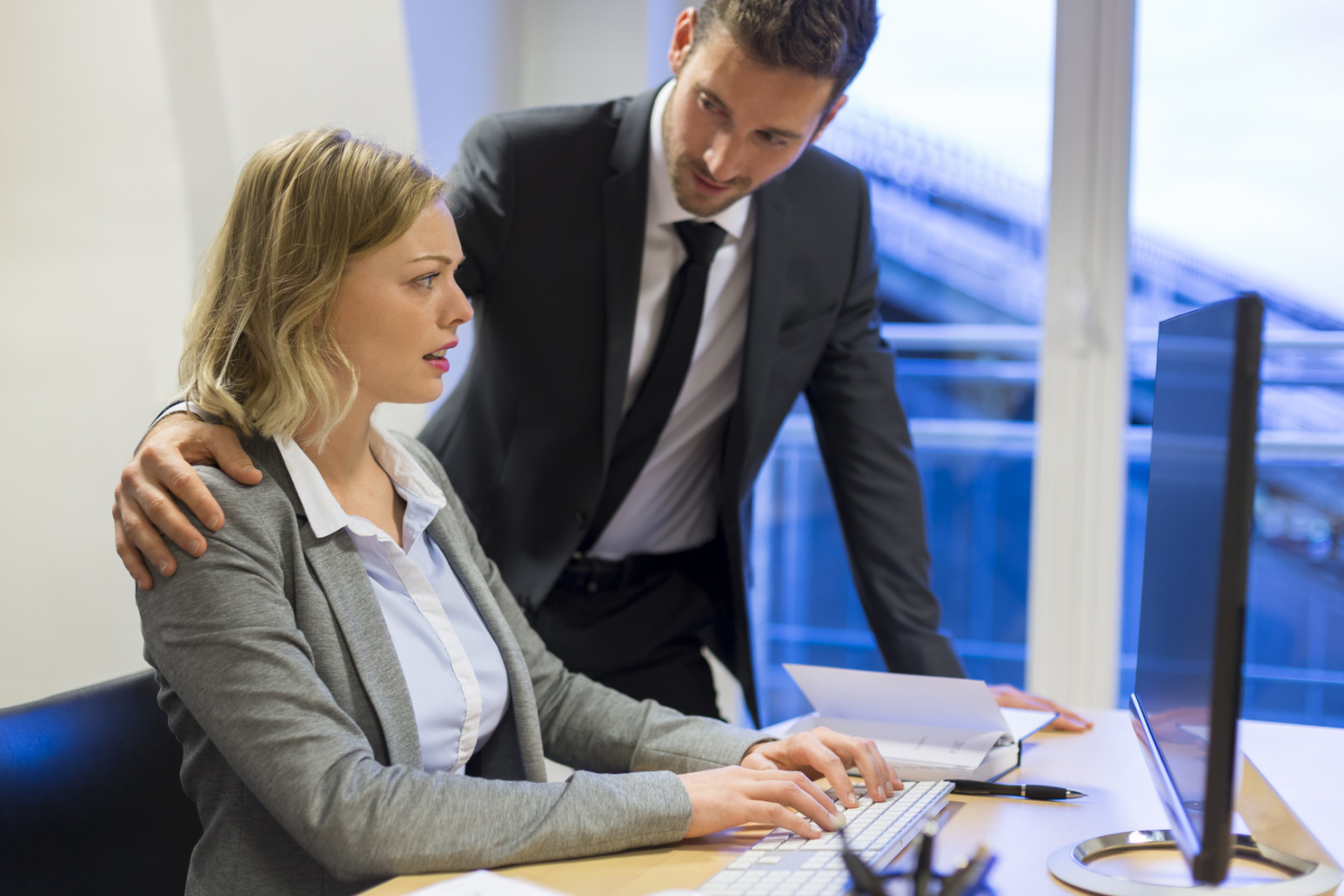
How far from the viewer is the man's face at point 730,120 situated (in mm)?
1500

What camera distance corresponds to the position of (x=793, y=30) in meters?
1.47

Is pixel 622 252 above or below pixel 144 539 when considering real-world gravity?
above

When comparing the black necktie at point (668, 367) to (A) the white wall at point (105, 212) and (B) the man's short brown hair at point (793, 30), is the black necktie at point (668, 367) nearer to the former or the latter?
(B) the man's short brown hair at point (793, 30)

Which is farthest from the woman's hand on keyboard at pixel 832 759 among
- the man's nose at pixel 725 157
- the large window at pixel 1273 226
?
the large window at pixel 1273 226

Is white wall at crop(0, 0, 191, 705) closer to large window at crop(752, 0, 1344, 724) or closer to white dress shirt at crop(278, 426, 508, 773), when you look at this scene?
white dress shirt at crop(278, 426, 508, 773)

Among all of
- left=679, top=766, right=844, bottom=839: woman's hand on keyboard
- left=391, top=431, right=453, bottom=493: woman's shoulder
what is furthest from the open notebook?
left=391, top=431, right=453, bottom=493: woman's shoulder

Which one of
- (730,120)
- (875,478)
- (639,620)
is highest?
(730,120)

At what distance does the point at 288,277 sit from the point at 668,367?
71 cm

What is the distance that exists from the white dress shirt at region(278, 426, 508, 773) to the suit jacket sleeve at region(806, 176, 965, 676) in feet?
2.18

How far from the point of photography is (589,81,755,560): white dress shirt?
5.71 feet

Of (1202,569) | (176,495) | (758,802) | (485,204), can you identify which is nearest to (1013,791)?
(758,802)

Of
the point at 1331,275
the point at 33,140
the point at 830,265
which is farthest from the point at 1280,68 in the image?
the point at 33,140

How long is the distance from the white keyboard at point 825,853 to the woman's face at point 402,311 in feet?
1.89

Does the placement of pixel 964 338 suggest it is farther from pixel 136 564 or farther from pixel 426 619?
pixel 136 564
